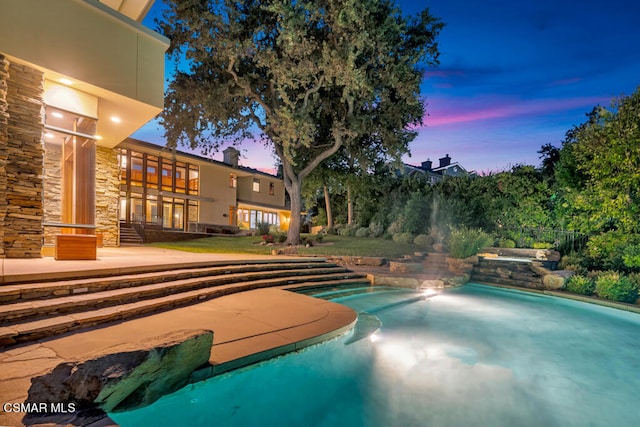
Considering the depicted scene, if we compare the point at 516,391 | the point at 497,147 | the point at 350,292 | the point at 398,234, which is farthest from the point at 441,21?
the point at 497,147

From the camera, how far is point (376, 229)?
18.2 meters

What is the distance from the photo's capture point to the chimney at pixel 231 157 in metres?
26.1

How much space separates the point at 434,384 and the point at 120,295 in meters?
4.38

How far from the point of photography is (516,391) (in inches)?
136

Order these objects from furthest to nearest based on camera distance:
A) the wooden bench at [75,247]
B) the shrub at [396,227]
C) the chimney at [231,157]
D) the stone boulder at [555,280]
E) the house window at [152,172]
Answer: the chimney at [231,157], the house window at [152,172], the shrub at [396,227], the stone boulder at [555,280], the wooden bench at [75,247]

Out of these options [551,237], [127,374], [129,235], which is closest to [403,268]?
[551,237]

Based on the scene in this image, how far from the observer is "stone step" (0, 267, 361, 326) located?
3565 millimetres

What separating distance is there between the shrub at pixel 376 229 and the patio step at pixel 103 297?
37.7 ft

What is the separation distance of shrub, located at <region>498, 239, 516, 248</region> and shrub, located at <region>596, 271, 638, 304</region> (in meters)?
6.01

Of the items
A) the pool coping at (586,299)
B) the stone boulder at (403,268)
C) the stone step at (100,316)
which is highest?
the stone step at (100,316)

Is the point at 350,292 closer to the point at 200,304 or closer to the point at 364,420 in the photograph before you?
the point at 200,304

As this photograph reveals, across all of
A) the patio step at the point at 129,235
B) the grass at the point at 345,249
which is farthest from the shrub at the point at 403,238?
the patio step at the point at 129,235

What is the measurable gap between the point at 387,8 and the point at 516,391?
14.4 meters

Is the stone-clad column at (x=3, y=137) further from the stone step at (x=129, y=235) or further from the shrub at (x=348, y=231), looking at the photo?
the shrub at (x=348, y=231)
